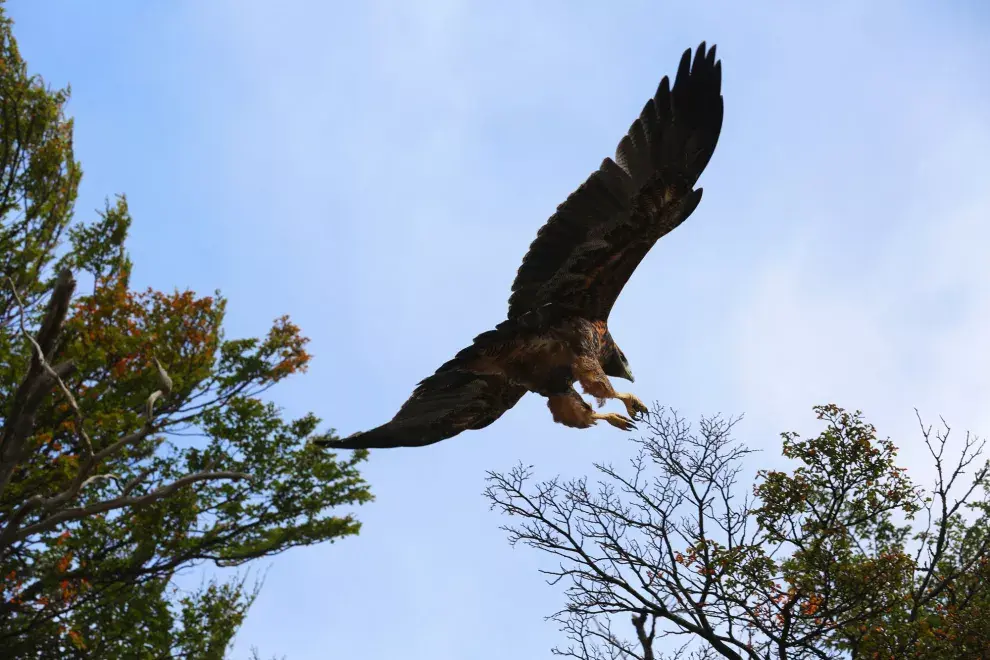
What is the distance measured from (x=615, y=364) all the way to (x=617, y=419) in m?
0.65

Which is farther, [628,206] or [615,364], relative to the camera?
[615,364]

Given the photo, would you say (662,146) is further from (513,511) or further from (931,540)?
(931,540)

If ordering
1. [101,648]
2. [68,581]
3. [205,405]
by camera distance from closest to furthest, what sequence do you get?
[101,648]
[68,581]
[205,405]

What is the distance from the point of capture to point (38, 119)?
11047mm

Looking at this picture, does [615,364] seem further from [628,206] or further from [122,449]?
[122,449]

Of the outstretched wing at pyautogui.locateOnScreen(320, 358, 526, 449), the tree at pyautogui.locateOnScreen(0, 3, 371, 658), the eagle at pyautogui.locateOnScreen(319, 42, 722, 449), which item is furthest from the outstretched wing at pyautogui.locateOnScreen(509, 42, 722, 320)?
the tree at pyautogui.locateOnScreen(0, 3, 371, 658)

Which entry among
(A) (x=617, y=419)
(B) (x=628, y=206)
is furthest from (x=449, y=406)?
(B) (x=628, y=206)

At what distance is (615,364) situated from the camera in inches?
240

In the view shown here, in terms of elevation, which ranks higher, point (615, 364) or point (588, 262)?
point (588, 262)

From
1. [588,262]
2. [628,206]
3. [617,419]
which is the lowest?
[617,419]

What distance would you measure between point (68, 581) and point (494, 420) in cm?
622

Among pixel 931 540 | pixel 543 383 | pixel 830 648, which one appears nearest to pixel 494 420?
pixel 543 383

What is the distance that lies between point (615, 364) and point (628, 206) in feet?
3.70

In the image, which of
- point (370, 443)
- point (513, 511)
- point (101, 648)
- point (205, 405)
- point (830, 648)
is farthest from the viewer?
point (205, 405)
